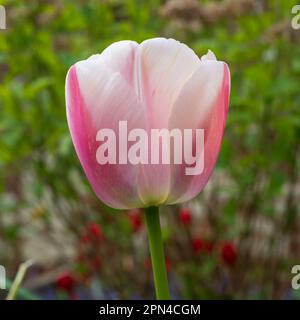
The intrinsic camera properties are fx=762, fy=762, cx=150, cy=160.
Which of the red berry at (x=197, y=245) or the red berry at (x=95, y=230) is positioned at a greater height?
the red berry at (x=95, y=230)

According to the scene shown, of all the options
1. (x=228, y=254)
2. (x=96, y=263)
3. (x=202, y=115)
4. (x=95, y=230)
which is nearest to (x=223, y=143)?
(x=228, y=254)

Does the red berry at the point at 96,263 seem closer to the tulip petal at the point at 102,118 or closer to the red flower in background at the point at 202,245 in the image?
the red flower in background at the point at 202,245

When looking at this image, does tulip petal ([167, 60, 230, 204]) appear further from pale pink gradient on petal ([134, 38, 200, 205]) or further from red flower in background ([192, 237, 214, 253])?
red flower in background ([192, 237, 214, 253])

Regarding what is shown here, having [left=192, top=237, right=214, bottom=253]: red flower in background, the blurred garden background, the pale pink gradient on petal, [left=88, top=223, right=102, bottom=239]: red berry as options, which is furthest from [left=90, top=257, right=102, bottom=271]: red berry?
the pale pink gradient on petal

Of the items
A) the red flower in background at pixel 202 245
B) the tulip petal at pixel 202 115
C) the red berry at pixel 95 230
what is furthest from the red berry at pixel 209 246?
the tulip petal at pixel 202 115

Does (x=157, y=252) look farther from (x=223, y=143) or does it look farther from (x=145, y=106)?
(x=223, y=143)

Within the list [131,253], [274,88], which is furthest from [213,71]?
[131,253]
